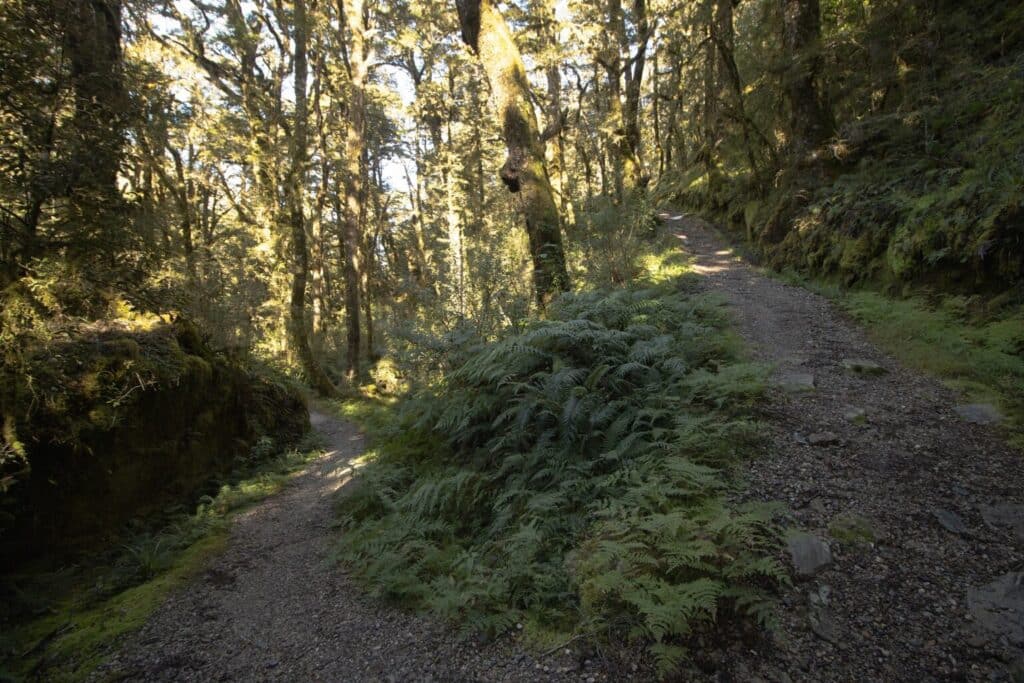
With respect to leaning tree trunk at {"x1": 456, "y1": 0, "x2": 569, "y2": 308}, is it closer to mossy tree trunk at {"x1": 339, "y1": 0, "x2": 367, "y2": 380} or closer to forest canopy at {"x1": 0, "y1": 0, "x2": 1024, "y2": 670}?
forest canopy at {"x1": 0, "y1": 0, "x2": 1024, "y2": 670}

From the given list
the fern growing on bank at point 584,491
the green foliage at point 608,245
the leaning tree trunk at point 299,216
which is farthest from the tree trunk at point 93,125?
the leaning tree trunk at point 299,216

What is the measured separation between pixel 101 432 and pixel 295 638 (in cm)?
350

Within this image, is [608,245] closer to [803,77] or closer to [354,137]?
[803,77]

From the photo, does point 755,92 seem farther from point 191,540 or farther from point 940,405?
point 191,540

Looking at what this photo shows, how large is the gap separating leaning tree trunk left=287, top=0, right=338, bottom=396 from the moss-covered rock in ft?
21.8

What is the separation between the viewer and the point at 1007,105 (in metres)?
7.45

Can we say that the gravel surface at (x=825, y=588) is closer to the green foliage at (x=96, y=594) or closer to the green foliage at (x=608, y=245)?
the green foliage at (x=96, y=594)

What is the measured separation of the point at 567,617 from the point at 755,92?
47.3ft

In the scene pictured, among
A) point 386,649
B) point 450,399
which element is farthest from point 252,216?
point 386,649

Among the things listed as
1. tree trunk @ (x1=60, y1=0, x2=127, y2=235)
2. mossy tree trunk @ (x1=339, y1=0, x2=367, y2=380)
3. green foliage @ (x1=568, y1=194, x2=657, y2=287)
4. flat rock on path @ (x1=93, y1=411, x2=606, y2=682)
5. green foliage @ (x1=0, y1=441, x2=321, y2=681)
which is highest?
mossy tree trunk @ (x1=339, y1=0, x2=367, y2=380)

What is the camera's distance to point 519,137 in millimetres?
8344

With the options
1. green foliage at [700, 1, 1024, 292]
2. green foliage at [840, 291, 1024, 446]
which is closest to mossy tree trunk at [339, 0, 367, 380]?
green foliage at [700, 1, 1024, 292]

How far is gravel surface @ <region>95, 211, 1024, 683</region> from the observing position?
2.55 meters

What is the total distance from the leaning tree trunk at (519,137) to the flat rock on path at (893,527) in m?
4.12
